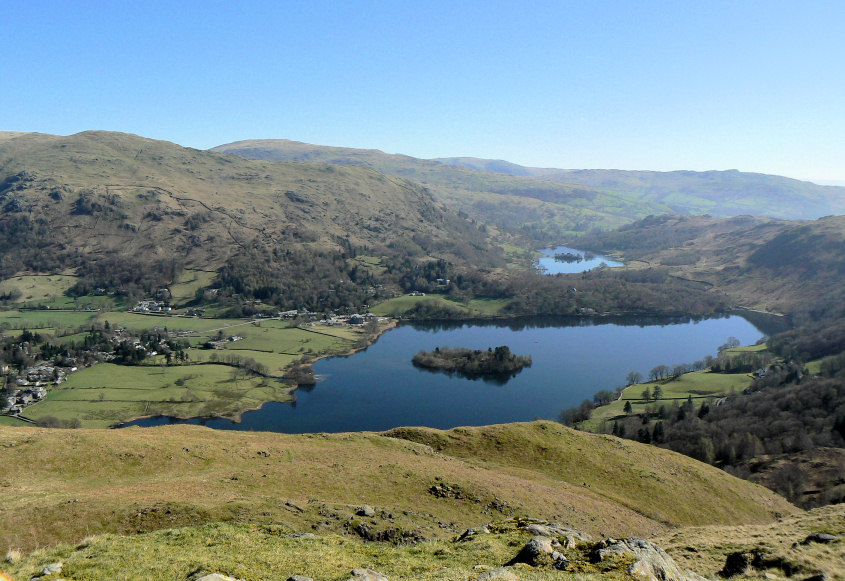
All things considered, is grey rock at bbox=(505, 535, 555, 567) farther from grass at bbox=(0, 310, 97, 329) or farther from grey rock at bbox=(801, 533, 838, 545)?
grass at bbox=(0, 310, 97, 329)

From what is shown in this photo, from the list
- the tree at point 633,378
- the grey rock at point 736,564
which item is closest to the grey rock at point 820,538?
the grey rock at point 736,564

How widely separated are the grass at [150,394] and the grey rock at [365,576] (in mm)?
110023

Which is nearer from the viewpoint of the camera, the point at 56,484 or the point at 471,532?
the point at 471,532

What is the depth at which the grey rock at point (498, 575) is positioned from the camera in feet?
60.3

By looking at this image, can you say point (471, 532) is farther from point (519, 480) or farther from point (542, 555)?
point (519, 480)

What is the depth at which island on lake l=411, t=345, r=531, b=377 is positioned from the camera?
530 ft

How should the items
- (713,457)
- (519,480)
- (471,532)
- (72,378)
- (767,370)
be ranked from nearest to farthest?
(471,532) → (519,480) → (713,457) → (72,378) → (767,370)

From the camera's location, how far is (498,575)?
61.2 feet

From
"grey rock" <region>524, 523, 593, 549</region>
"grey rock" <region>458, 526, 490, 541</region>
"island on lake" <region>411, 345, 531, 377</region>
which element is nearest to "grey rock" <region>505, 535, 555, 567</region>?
"grey rock" <region>524, 523, 593, 549</region>

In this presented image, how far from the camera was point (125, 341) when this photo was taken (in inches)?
6403

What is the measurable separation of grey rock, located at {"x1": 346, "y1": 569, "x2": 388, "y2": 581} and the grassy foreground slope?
1134 cm

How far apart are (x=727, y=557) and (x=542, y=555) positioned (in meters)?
11.0

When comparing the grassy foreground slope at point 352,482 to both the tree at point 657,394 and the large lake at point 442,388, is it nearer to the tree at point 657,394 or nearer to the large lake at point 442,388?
the large lake at point 442,388

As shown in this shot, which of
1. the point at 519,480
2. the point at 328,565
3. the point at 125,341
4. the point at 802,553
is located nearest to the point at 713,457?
the point at 519,480
